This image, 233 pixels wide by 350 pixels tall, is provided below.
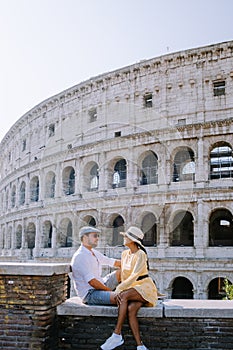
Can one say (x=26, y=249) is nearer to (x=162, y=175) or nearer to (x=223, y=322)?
(x=162, y=175)

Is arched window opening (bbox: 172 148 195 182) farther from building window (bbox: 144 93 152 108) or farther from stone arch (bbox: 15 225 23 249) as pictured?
stone arch (bbox: 15 225 23 249)

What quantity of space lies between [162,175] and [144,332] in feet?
49.1

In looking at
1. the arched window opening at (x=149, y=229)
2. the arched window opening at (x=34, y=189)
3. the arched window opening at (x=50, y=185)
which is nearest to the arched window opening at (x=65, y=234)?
the arched window opening at (x=50, y=185)

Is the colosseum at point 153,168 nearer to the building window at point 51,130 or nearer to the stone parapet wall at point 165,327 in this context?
the building window at point 51,130

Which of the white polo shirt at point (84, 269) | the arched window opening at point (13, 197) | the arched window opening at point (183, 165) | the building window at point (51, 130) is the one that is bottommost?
the white polo shirt at point (84, 269)

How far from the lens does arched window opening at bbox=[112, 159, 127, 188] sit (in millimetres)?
21867

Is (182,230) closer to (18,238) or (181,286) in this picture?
(181,286)

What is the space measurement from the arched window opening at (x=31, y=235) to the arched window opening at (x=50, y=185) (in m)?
2.57

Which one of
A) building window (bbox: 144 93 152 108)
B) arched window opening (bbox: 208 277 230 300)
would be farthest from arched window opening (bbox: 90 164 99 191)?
arched window opening (bbox: 208 277 230 300)

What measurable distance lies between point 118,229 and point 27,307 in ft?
55.2

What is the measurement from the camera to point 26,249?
26.1 metres

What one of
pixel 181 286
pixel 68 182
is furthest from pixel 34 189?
pixel 181 286

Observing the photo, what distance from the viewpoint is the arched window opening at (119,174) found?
861 inches

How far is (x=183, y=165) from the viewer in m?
21.1
